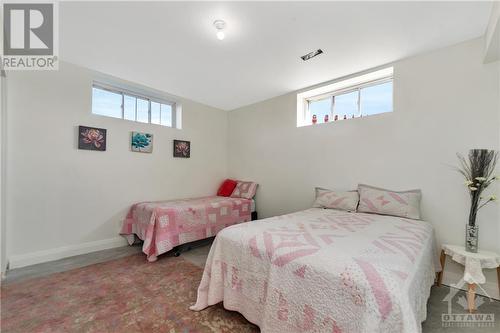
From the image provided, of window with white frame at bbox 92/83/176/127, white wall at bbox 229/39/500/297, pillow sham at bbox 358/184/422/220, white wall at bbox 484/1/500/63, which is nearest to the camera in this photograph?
white wall at bbox 484/1/500/63

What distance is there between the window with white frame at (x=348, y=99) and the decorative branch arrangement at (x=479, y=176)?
3.33 feet

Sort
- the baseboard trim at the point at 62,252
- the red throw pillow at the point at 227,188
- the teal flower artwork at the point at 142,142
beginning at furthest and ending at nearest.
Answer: the red throw pillow at the point at 227,188 → the teal flower artwork at the point at 142,142 → the baseboard trim at the point at 62,252

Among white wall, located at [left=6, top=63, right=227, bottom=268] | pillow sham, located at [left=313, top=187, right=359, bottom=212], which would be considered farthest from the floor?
pillow sham, located at [left=313, top=187, right=359, bottom=212]

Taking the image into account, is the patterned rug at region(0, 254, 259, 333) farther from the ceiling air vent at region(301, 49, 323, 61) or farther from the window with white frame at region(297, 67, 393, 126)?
the window with white frame at region(297, 67, 393, 126)

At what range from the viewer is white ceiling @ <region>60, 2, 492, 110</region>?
5.81ft

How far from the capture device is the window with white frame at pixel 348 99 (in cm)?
281

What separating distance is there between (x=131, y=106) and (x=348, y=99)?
3494 mm

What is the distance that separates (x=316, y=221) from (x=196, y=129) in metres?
3.00

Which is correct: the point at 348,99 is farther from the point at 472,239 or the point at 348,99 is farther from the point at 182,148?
the point at 182,148

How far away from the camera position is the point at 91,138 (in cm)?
284

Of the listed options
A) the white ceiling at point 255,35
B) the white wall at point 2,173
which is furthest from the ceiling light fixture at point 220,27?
the white wall at point 2,173

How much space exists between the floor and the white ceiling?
2.51m

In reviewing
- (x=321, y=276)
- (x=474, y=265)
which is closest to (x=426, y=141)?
(x=474, y=265)

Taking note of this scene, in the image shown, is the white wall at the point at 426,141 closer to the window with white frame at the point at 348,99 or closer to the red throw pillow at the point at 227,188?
the window with white frame at the point at 348,99
